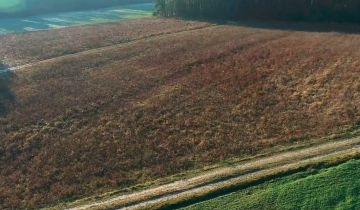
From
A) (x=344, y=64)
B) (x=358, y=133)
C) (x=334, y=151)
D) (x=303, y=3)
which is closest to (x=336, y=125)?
(x=358, y=133)

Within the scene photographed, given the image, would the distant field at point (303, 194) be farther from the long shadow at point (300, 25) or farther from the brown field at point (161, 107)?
the long shadow at point (300, 25)

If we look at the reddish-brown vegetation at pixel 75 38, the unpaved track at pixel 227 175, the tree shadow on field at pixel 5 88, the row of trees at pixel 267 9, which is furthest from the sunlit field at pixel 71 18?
A: the unpaved track at pixel 227 175

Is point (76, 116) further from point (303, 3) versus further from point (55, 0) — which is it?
point (55, 0)

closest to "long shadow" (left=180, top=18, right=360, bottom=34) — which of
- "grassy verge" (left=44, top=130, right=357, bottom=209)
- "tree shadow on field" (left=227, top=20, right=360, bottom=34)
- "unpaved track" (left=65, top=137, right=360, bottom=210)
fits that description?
"tree shadow on field" (left=227, top=20, right=360, bottom=34)

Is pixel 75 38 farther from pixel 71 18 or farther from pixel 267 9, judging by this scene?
pixel 71 18

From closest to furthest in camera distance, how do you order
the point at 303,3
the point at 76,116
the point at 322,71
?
the point at 76,116, the point at 322,71, the point at 303,3

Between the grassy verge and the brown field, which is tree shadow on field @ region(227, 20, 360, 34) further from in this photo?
the grassy verge

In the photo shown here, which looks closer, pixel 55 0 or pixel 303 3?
pixel 303 3
